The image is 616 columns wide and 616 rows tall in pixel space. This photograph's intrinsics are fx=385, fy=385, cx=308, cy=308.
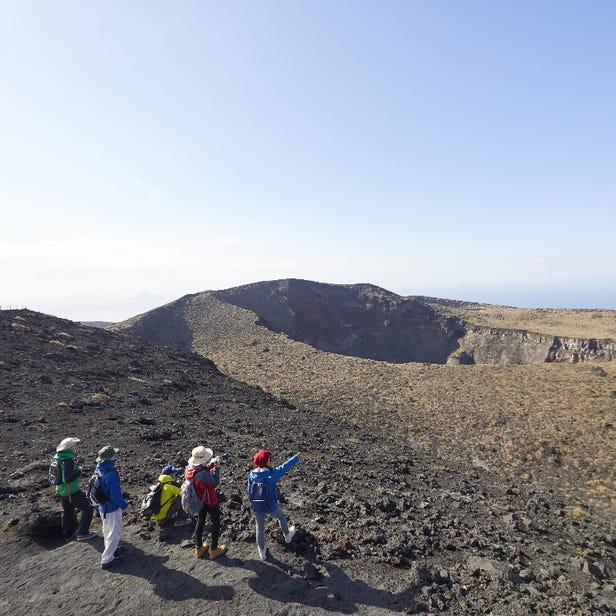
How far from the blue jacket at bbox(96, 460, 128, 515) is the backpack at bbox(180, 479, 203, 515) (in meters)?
1.07

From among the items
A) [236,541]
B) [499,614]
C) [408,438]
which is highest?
[236,541]

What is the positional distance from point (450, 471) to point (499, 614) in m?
10.7

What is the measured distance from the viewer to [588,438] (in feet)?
65.8

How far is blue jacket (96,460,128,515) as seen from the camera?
269 inches

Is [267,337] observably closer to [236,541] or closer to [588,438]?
[588,438]

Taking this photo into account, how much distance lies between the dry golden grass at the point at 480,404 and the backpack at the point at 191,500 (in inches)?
610

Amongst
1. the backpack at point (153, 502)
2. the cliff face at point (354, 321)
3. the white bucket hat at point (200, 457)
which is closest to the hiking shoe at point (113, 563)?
the backpack at point (153, 502)

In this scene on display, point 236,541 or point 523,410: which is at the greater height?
point 236,541

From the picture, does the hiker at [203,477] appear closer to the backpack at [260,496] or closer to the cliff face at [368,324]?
the backpack at [260,496]

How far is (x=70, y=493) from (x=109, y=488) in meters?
1.30

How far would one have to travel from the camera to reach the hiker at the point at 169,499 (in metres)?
7.85

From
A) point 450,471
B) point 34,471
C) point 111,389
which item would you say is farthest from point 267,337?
point 34,471

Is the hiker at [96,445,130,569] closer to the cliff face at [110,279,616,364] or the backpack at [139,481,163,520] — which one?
the backpack at [139,481,163,520]

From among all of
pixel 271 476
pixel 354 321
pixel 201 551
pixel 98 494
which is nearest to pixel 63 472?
pixel 98 494
